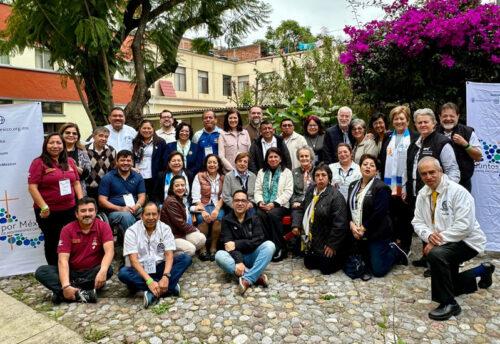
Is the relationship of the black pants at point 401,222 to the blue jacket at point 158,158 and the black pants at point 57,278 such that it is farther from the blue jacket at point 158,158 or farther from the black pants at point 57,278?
the black pants at point 57,278

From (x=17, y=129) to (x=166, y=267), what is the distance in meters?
2.63

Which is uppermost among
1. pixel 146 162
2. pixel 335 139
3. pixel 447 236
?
pixel 335 139

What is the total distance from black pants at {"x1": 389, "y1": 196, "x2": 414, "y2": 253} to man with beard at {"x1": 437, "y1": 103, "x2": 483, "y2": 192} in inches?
28.4

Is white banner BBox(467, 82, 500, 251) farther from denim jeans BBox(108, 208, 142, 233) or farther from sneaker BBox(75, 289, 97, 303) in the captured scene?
sneaker BBox(75, 289, 97, 303)

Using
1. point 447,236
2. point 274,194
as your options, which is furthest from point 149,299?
point 447,236

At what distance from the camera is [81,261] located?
12.4 ft

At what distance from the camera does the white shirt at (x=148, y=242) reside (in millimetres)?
3840

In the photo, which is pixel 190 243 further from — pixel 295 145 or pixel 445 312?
pixel 445 312

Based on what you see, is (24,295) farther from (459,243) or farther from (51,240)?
(459,243)

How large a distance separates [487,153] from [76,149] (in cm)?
518

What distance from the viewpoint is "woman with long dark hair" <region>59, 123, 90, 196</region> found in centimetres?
441

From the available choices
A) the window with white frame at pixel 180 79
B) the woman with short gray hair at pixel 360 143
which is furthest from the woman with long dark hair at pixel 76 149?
the window with white frame at pixel 180 79

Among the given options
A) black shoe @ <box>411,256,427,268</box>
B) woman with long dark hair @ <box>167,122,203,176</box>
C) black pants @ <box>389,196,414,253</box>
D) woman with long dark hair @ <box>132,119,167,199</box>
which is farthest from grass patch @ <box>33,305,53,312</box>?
black shoe @ <box>411,256,427,268</box>

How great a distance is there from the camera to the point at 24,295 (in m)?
3.97
